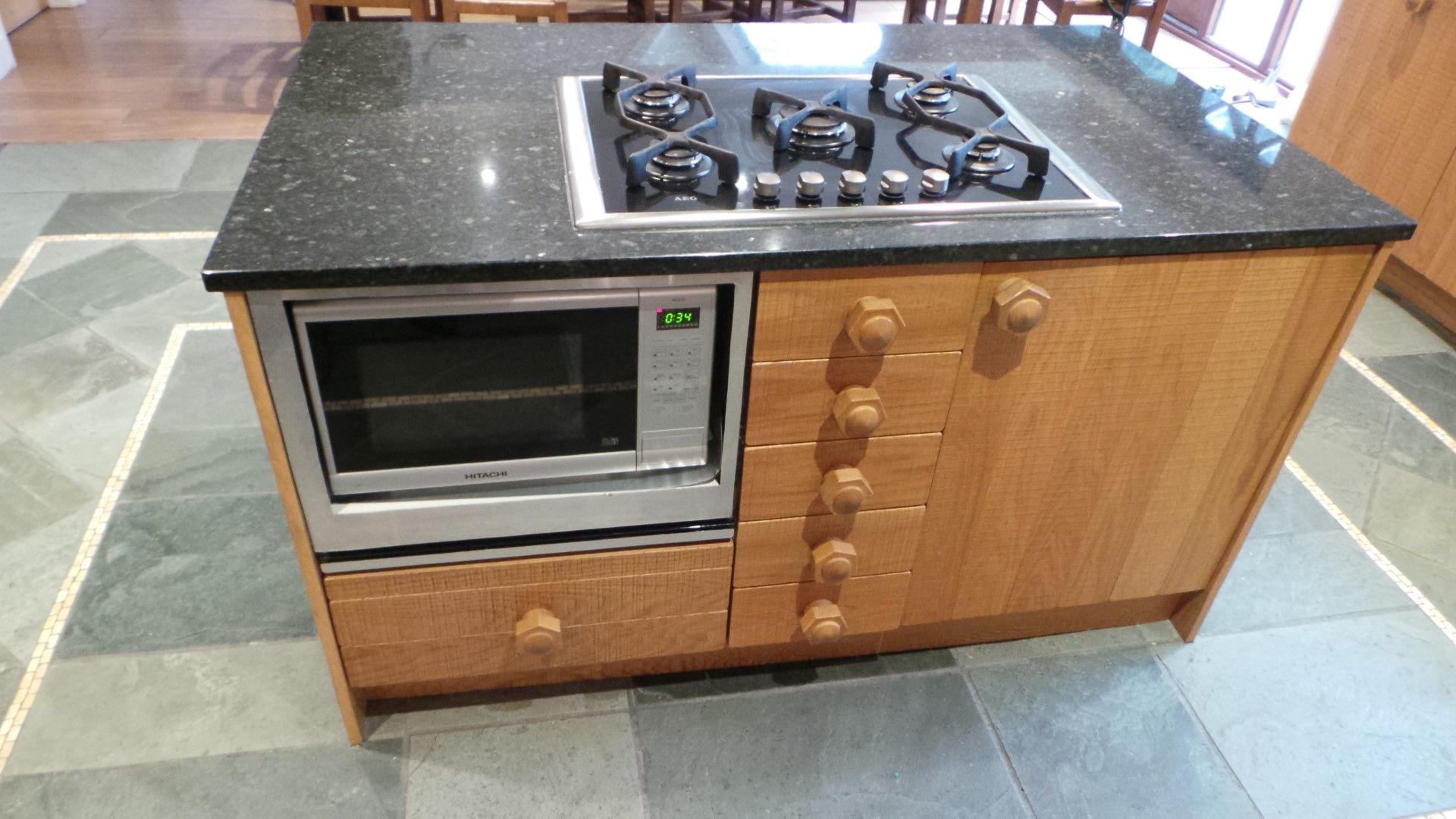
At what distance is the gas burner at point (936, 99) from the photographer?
1.56m

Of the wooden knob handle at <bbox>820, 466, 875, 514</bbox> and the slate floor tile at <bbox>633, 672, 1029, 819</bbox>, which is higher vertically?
the wooden knob handle at <bbox>820, 466, 875, 514</bbox>

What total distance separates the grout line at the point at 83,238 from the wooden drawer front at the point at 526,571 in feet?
6.18

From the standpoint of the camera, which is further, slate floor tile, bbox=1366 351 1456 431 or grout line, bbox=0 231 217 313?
grout line, bbox=0 231 217 313

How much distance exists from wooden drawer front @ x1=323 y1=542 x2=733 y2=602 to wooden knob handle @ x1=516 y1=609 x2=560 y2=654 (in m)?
0.06

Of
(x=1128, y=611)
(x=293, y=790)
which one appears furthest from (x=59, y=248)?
(x=1128, y=611)

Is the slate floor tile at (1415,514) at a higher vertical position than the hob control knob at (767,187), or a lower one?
lower

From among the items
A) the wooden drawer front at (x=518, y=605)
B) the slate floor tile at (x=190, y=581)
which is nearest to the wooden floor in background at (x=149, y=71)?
the slate floor tile at (x=190, y=581)

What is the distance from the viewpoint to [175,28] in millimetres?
4473

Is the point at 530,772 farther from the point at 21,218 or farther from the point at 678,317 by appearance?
the point at 21,218

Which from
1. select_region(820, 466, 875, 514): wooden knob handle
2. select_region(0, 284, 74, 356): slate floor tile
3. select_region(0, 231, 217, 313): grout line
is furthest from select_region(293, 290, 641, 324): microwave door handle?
select_region(0, 231, 217, 313): grout line

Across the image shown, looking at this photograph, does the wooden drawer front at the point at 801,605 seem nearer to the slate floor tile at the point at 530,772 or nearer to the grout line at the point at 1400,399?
the slate floor tile at the point at 530,772

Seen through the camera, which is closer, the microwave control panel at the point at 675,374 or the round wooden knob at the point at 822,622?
the microwave control panel at the point at 675,374

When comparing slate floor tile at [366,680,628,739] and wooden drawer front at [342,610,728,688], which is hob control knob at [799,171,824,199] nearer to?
wooden drawer front at [342,610,728,688]

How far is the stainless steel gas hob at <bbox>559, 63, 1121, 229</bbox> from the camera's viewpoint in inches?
50.0
